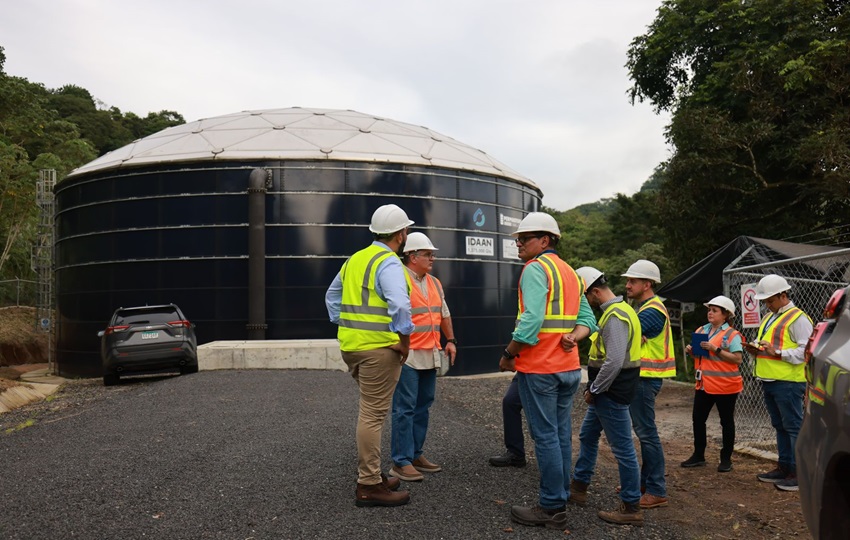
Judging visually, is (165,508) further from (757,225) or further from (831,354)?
(757,225)

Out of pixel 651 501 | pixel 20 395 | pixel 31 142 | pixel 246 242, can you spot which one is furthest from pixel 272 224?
pixel 31 142

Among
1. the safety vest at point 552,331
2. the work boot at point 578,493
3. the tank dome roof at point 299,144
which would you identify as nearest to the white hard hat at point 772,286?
the work boot at point 578,493

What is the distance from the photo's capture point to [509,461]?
6.05m

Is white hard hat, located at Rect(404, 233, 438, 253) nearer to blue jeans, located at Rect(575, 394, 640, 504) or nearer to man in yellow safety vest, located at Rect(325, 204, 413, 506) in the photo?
man in yellow safety vest, located at Rect(325, 204, 413, 506)

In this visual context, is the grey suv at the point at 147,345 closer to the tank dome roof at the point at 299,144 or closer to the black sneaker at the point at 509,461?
the tank dome roof at the point at 299,144

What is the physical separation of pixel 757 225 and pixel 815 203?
1578 mm

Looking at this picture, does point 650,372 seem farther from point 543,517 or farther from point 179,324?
point 179,324

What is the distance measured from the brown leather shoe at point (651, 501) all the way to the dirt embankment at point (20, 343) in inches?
1092

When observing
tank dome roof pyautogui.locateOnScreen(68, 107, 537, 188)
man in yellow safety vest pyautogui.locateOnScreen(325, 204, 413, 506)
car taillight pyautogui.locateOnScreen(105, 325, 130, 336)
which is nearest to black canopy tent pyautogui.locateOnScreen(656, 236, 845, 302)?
tank dome roof pyautogui.locateOnScreen(68, 107, 537, 188)

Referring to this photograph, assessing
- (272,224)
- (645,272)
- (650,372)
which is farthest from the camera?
(272,224)

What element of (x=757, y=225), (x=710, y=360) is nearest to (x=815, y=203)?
(x=757, y=225)

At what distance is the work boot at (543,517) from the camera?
438 centimetres

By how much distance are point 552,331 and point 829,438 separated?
235cm

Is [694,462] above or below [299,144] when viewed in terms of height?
below
